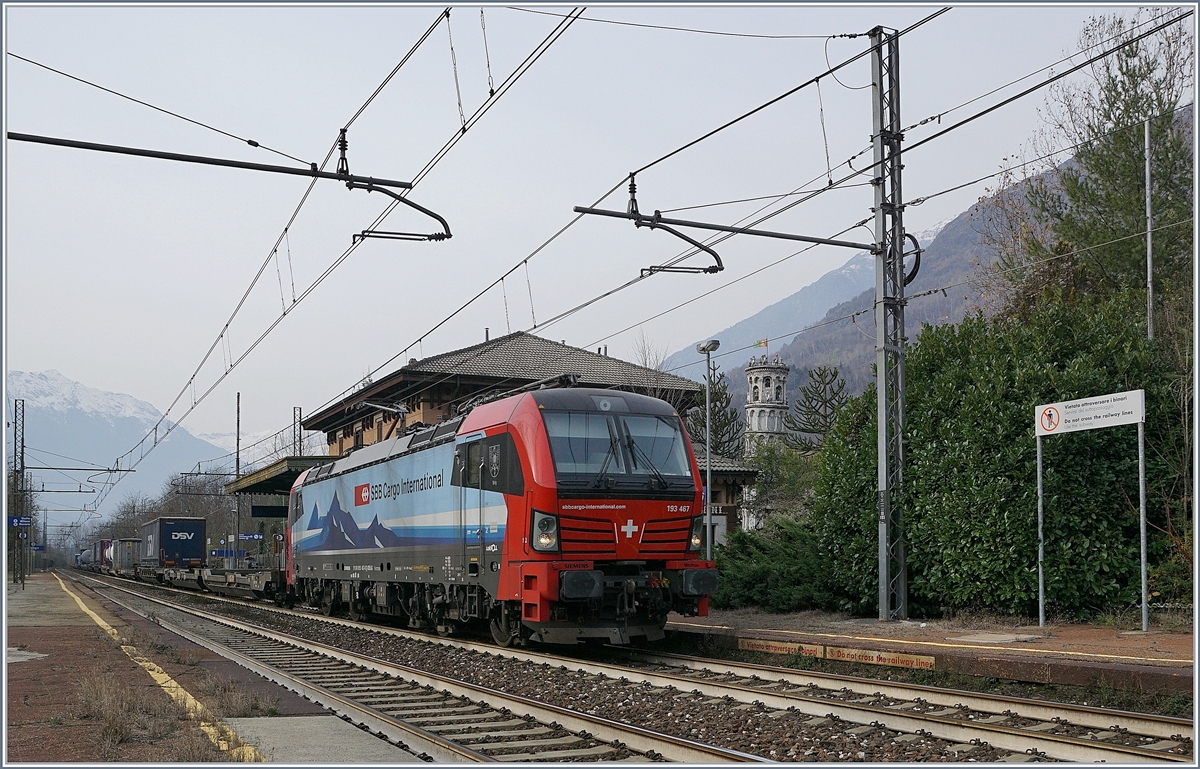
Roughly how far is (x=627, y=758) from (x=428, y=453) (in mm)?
10809

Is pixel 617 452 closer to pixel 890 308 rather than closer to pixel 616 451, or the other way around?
pixel 616 451

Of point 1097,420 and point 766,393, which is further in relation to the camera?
point 766,393

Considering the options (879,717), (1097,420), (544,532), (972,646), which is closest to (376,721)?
(879,717)

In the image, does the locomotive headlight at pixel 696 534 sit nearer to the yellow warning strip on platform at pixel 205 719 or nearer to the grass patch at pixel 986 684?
the grass patch at pixel 986 684

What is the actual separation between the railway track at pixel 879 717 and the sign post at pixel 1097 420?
4.86m

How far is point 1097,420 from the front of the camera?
13945mm

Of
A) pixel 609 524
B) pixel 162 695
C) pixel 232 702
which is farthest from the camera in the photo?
pixel 609 524

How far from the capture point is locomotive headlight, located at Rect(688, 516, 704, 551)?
1554 cm

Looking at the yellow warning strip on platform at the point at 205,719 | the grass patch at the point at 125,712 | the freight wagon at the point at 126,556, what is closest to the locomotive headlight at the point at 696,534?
the yellow warning strip on platform at the point at 205,719

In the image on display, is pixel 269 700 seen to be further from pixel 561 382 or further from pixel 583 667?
pixel 561 382

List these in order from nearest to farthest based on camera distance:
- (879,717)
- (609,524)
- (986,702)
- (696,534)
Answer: (879,717)
(986,702)
(609,524)
(696,534)

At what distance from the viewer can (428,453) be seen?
731 inches

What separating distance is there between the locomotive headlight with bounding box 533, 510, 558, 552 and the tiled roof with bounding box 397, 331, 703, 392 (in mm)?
26057

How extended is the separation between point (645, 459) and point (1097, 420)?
5955 millimetres
